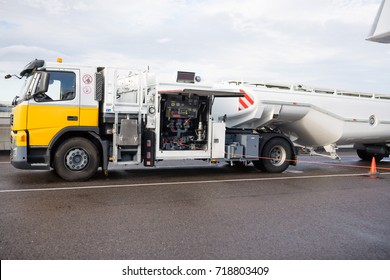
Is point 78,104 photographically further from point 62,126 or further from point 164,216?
point 164,216

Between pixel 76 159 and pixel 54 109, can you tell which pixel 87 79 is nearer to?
pixel 54 109

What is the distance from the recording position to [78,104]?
339 inches

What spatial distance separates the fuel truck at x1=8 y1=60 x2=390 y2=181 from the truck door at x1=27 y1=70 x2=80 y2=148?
2 centimetres

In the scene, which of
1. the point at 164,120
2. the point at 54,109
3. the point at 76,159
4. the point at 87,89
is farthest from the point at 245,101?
the point at 54,109

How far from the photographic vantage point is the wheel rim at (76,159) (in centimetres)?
857

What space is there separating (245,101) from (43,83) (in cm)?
530

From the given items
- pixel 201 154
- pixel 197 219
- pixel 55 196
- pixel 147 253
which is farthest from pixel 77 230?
pixel 201 154

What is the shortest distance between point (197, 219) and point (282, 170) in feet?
19.5

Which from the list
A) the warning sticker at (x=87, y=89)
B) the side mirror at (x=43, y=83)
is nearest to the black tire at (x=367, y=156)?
the warning sticker at (x=87, y=89)

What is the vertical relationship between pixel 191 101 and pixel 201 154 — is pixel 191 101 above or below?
above

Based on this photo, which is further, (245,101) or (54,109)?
(245,101)

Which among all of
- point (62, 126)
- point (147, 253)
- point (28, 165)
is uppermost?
point (62, 126)

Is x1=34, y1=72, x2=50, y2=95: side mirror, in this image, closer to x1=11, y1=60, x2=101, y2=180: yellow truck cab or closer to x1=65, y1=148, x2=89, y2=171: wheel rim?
x1=11, y1=60, x2=101, y2=180: yellow truck cab

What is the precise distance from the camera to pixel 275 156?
36.9ft
